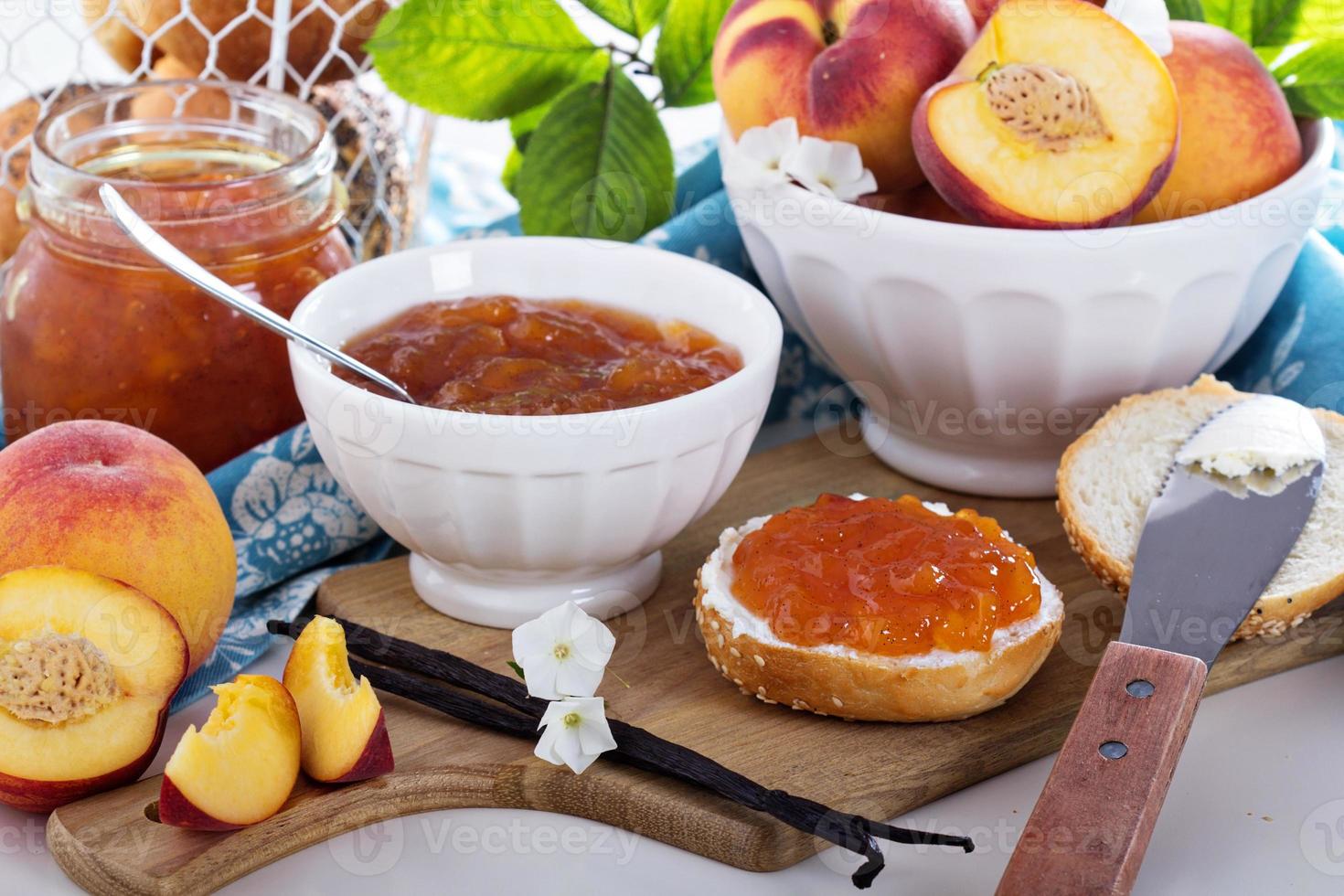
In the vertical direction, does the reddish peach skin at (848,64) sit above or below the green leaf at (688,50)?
above

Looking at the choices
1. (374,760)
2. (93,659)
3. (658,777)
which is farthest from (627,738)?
(93,659)

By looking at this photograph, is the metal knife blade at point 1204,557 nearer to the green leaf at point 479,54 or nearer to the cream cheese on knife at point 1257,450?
the cream cheese on knife at point 1257,450

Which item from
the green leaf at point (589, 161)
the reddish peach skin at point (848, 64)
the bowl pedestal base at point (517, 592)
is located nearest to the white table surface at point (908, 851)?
the bowl pedestal base at point (517, 592)

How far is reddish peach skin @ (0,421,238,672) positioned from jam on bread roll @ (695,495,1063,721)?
1.75 ft

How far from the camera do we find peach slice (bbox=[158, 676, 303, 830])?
4.16ft

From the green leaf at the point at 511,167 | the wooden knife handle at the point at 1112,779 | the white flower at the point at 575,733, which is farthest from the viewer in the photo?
the green leaf at the point at 511,167

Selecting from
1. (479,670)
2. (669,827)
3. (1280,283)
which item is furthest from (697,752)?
(1280,283)

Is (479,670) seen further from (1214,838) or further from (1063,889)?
(1214,838)

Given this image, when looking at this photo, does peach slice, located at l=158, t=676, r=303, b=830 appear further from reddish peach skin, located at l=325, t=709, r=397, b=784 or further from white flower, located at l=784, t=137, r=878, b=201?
white flower, located at l=784, t=137, r=878, b=201

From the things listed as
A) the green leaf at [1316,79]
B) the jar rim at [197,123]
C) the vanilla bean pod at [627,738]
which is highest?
the green leaf at [1316,79]

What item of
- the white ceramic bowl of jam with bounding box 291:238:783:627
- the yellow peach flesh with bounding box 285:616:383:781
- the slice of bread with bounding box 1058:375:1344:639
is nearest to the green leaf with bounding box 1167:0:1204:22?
the slice of bread with bounding box 1058:375:1344:639

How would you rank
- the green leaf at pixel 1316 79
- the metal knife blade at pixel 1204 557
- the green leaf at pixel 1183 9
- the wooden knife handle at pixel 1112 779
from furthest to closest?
the green leaf at pixel 1183 9, the green leaf at pixel 1316 79, the metal knife blade at pixel 1204 557, the wooden knife handle at pixel 1112 779

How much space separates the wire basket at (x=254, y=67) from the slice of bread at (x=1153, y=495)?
3.81 feet

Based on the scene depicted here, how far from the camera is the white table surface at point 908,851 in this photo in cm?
133
